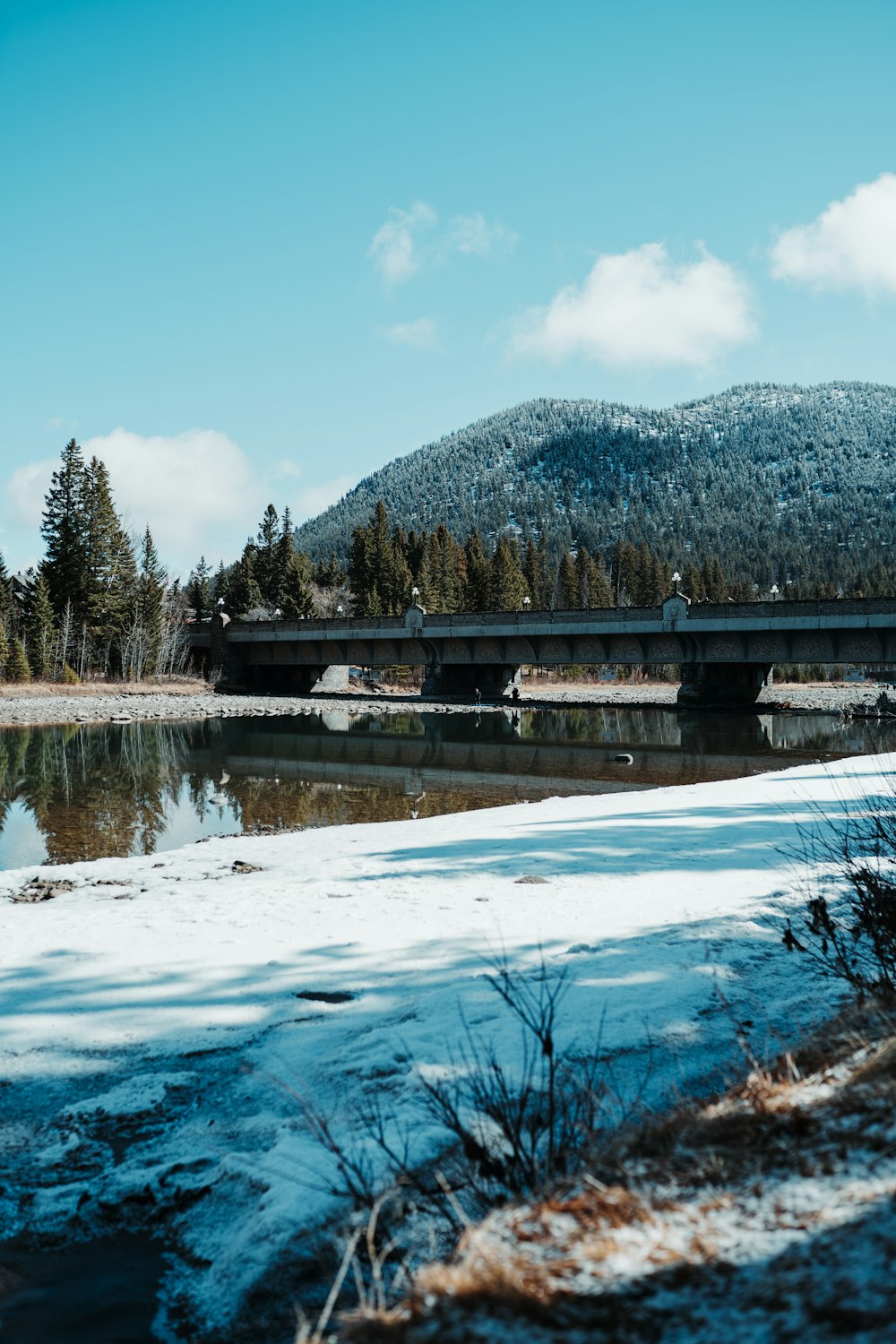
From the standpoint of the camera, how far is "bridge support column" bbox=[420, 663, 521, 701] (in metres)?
55.8

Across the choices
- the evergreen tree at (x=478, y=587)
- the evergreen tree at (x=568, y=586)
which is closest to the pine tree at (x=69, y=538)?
the evergreen tree at (x=478, y=587)

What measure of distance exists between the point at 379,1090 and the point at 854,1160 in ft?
7.26

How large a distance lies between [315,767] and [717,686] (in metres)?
31.3

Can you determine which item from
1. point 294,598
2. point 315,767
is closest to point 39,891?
point 315,767

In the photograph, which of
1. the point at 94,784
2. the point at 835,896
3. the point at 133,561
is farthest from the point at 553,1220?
the point at 133,561

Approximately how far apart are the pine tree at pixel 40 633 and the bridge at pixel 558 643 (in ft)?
30.3

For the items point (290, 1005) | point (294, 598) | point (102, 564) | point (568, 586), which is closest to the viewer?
point (290, 1005)

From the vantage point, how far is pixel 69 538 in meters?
63.6

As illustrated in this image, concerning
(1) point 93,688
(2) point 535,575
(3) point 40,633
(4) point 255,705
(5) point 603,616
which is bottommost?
(4) point 255,705

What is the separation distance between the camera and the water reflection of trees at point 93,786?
13.2 meters

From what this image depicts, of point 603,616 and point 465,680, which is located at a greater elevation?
point 603,616

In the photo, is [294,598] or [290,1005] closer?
[290,1005]

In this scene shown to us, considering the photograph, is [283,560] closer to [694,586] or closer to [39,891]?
[694,586]

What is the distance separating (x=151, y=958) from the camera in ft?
19.3
